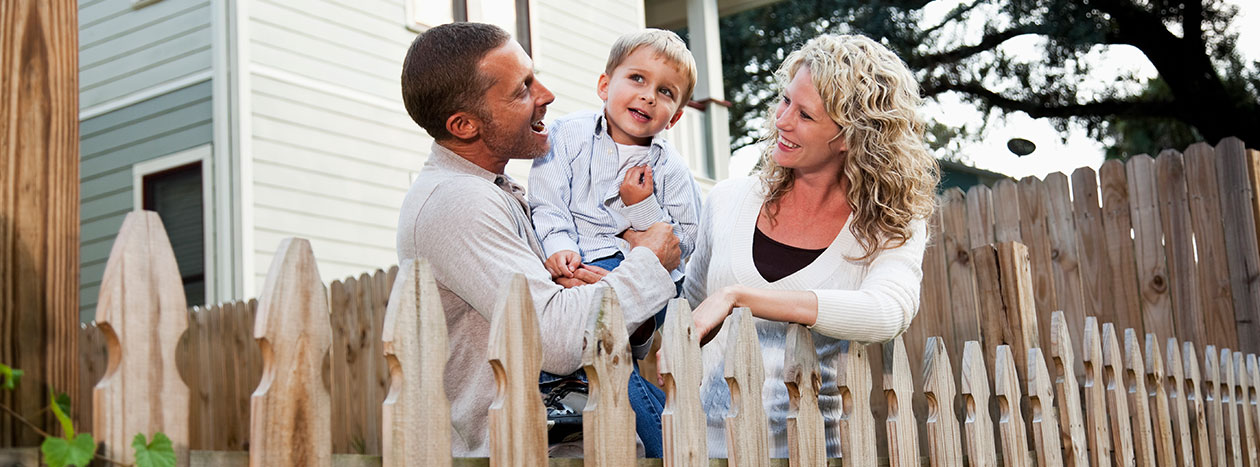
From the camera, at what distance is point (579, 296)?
2.49 metres

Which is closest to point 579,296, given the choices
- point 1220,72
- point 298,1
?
point 298,1

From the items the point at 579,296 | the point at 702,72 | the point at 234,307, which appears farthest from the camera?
the point at 702,72

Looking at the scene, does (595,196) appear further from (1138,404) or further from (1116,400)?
Result: (1138,404)

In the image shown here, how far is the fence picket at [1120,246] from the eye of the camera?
5676 millimetres

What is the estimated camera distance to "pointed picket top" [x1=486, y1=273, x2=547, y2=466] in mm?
2172

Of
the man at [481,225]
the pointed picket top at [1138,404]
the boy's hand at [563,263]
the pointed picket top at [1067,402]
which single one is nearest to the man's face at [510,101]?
the man at [481,225]

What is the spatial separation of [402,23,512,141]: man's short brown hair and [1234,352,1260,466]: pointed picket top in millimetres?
3913

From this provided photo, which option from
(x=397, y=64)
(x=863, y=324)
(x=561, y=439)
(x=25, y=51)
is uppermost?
(x=397, y=64)

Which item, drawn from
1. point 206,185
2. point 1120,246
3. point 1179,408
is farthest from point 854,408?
point 206,185

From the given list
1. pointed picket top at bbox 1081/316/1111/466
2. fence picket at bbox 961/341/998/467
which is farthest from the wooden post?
pointed picket top at bbox 1081/316/1111/466

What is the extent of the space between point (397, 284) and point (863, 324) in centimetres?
138

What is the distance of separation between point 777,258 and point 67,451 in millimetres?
2124

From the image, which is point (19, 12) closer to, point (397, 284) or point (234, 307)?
point (397, 284)

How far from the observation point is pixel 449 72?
2.80 m
